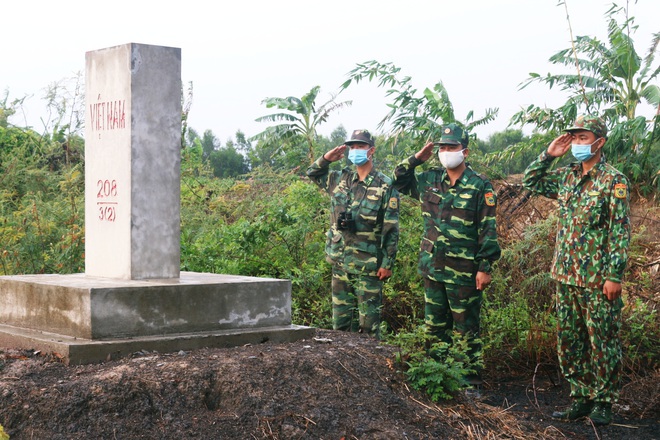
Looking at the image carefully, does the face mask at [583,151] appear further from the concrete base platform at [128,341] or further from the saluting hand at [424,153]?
the concrete base platform at [128,341]

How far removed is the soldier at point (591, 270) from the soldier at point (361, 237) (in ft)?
5.13

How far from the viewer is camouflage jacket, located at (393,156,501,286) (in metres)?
6.03

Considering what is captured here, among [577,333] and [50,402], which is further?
[577,333]

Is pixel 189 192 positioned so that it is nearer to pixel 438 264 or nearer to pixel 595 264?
pixel 438 264

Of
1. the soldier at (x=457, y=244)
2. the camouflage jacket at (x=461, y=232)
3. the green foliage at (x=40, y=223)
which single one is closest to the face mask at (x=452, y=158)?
the soldier at (x=457, y=244)

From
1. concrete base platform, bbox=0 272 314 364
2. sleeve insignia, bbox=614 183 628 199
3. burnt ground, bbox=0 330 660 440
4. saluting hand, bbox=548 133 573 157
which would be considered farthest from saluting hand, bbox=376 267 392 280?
sleeve insignia, bbox=614 183 628 199

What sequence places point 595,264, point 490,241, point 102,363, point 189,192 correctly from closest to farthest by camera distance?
point 102,363
point 595,264
point 490,241
point 189,192

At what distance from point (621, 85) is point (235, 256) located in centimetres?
1015

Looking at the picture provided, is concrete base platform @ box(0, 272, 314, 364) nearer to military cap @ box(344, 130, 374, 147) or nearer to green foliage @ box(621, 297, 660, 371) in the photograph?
military cap @ box(344, 130, 374, 147)

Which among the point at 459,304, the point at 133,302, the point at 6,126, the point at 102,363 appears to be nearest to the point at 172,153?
the point at 133,302

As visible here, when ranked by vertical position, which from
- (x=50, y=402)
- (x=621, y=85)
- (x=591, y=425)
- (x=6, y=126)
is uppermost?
(x=621, y=85)

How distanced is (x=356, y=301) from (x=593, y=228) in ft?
7.58

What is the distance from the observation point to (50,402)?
405cm

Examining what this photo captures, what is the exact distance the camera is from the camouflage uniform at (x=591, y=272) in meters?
5.33
